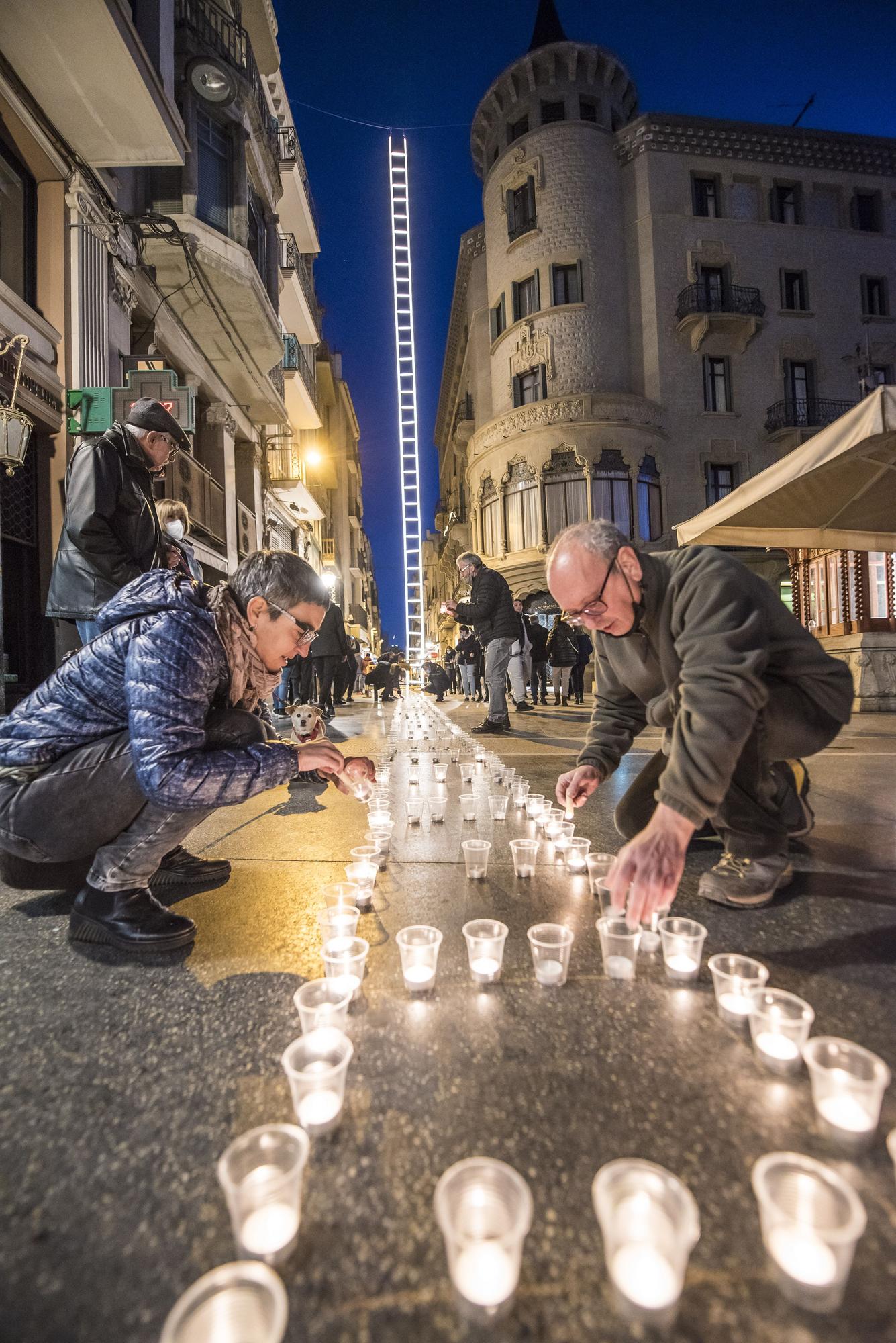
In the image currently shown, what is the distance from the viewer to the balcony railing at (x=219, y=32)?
9.81 meters

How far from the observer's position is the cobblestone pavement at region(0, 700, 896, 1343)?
883 mm

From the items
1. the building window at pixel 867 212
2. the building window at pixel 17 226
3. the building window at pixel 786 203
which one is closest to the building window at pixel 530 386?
the building window at pixel 786 203

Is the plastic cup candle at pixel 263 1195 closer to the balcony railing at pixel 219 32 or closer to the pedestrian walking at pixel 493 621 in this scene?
the pedestrian walking at pixel 493 621

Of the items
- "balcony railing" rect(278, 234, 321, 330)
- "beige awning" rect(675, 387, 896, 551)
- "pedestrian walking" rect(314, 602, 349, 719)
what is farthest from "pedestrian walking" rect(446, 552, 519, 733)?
"balcony railing" rect(278, 234, 321, 330)

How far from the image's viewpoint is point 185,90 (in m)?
10.3

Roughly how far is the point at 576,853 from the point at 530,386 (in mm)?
24119

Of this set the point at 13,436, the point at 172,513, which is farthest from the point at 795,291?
the point at 13,436

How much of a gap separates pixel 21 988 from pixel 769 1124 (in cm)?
198

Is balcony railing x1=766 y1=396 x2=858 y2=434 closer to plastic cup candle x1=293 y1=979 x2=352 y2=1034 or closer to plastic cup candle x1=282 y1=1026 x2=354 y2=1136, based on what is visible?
plastic cup candle x1=293 y1=979 x2=352 y2=1034

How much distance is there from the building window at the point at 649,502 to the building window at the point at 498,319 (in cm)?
810

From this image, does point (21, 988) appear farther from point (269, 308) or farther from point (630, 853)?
point (269, 308)

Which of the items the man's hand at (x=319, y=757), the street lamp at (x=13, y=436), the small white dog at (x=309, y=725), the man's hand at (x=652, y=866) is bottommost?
the man's hand at (x=652, y=866)

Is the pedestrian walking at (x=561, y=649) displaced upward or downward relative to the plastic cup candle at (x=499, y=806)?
upward

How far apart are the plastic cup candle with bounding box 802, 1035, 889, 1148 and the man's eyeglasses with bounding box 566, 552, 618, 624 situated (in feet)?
4.36
